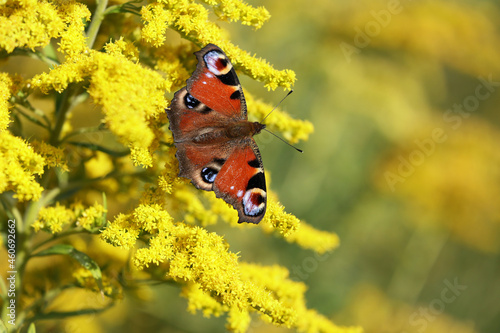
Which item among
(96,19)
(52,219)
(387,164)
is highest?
(96,19)

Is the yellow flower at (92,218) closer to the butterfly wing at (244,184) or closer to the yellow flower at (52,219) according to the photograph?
the yellow flower at (52,219)

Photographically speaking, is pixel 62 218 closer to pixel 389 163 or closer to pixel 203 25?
pixel 203 25

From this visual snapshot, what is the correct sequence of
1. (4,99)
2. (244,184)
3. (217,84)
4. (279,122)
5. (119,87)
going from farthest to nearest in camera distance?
(279,122)
(217,84)
(244,184)
(4,99)
(119,87)

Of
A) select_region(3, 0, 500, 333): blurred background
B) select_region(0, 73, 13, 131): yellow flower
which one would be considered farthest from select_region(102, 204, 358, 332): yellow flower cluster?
select_region(3, 0, 500, 333): blurred background

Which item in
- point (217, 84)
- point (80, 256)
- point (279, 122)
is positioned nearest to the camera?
point (80, 256)

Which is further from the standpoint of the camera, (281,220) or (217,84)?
(217,84)

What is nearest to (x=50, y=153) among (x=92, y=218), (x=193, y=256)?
(x=92, y=218)

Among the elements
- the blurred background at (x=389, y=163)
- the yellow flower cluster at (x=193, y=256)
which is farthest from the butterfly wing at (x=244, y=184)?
the blurred background at (x=389, y=163)

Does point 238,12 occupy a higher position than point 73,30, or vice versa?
point 238,12

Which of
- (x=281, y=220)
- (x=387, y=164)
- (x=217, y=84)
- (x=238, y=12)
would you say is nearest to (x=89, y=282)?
(x=281, y=220)
